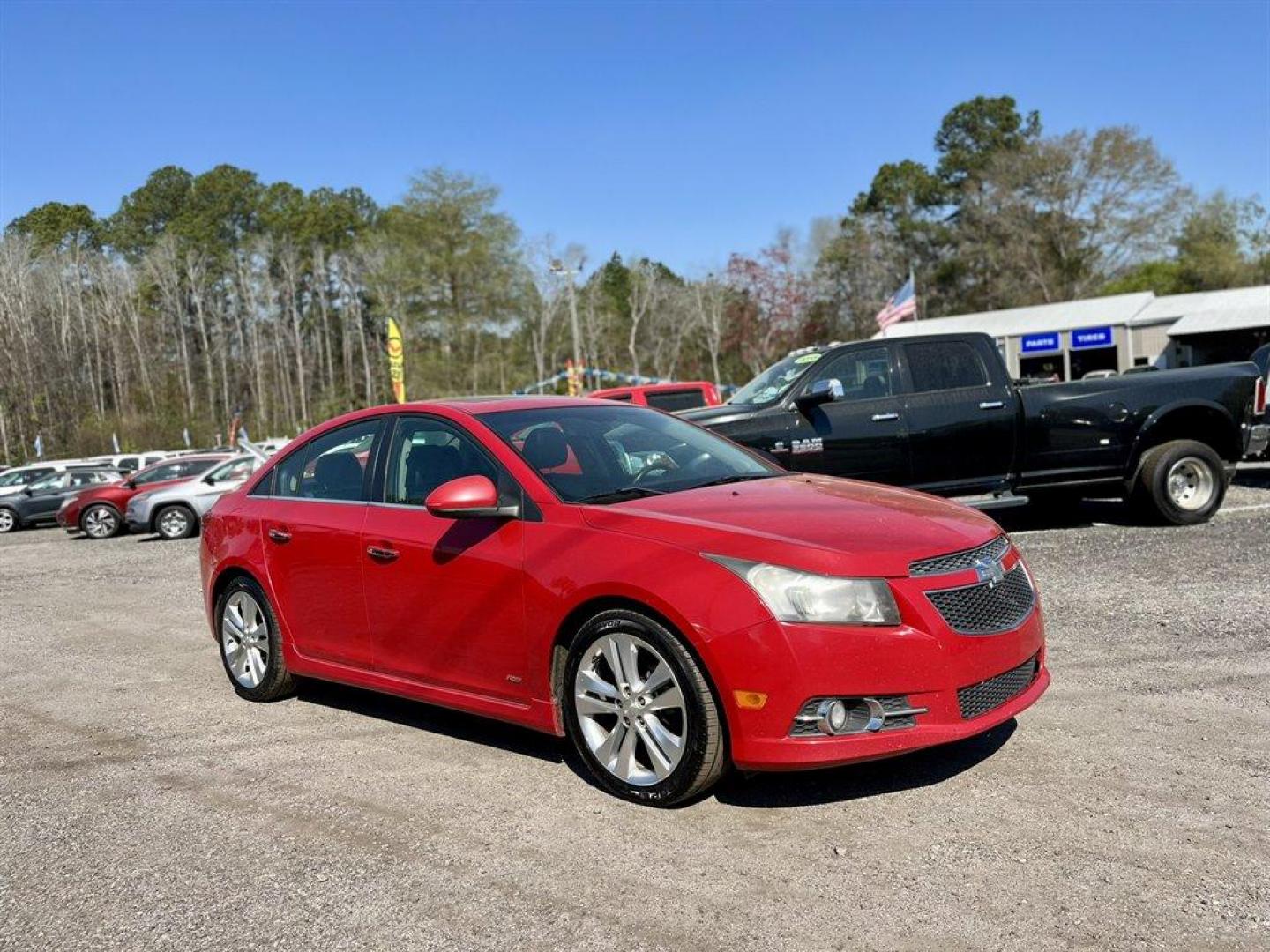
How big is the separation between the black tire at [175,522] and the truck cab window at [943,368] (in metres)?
14.7

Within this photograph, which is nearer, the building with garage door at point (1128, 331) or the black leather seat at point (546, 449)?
the black leather seat at point (546, 449)

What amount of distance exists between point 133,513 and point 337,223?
67520 millimetres

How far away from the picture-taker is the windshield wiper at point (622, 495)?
14.7 ft

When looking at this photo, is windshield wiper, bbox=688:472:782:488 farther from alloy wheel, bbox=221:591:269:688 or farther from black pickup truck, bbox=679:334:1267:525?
black pickup truck, bbox=679:334:1267:525

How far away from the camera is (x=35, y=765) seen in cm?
523

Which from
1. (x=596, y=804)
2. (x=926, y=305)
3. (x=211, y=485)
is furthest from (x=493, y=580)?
(x=926, y=305)

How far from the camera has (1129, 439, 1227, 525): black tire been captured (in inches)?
395

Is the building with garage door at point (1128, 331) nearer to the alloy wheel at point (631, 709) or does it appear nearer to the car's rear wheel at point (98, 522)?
the car's rear wheel at point (98, 522)

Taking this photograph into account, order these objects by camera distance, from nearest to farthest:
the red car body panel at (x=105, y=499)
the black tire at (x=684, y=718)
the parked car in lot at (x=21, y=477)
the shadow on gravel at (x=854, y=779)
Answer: the black tire at (x=684, y=718), the shadow on gravel at (x=854, y=779), the red car body panel at (x=105, y=499), the parked car in lot at (x=21, y=477)

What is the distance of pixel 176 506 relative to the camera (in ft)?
65.1

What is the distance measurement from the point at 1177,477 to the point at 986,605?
7319mm

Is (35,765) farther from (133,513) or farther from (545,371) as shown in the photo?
(545,371)

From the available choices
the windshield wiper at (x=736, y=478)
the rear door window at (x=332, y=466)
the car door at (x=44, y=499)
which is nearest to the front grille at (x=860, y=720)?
the windshield wiper at (x=736, y=478)

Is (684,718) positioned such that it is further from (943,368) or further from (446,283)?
(446,283)
